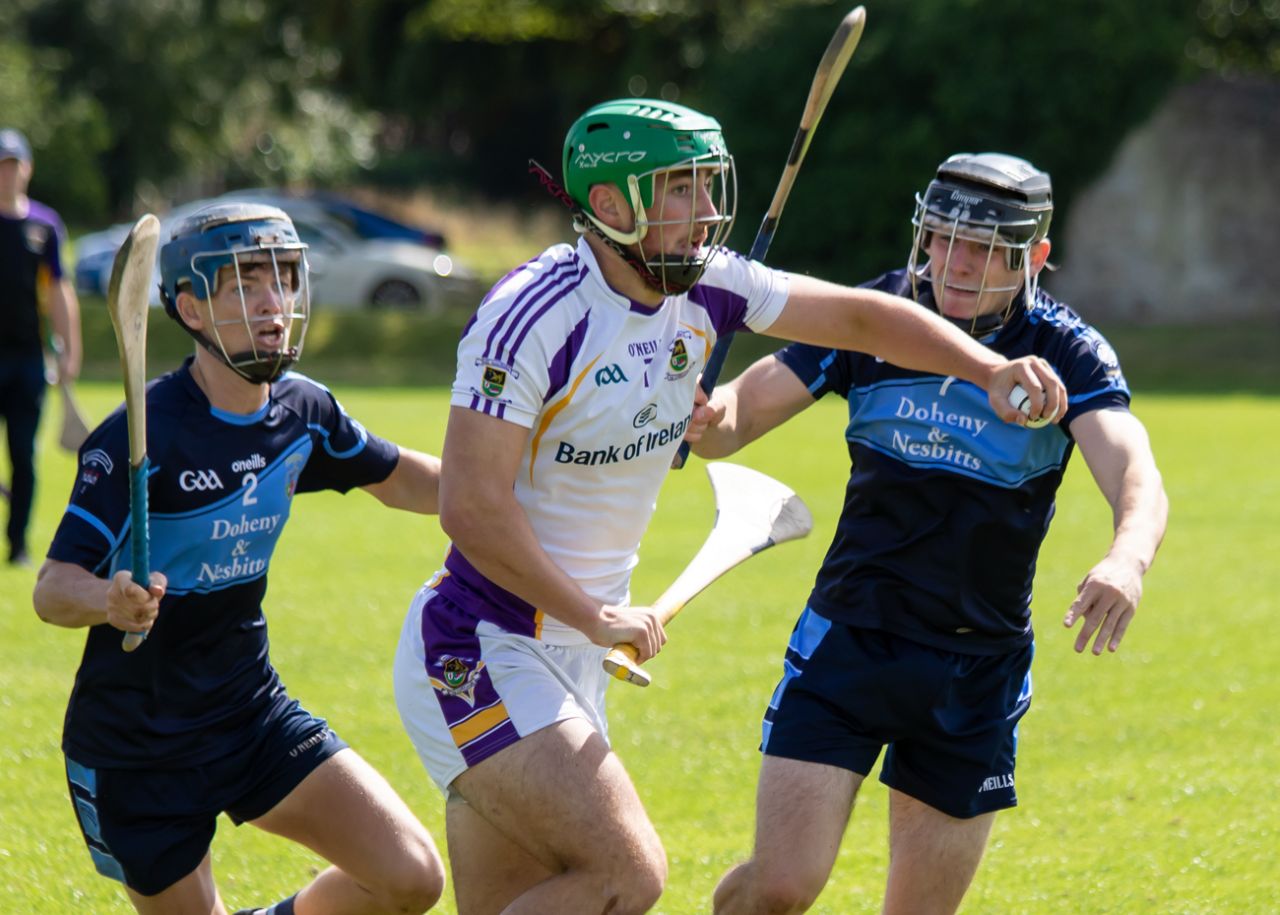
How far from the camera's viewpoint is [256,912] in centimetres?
446

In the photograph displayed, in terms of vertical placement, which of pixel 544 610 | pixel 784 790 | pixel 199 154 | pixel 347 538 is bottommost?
pixel 199 154

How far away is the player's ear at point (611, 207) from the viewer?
12.6 ft

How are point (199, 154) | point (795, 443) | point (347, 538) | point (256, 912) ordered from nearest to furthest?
point (256, 912)
point (347, 538)
point (795, 443)
point (199, 154)

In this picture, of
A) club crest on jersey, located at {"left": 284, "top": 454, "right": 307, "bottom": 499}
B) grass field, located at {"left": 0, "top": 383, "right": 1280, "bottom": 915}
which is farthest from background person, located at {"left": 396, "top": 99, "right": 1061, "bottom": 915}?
grass field, located at {"left": 0, "top": 383, "right": 1280, "bottom": 915}

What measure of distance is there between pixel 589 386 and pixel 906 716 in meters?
1.22

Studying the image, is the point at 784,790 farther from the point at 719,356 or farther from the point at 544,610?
the point at 719,356

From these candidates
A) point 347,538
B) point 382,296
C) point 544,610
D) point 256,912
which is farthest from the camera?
point 382,296

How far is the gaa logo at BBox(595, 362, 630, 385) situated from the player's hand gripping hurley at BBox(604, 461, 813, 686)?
53cm

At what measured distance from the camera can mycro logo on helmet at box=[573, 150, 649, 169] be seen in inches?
149

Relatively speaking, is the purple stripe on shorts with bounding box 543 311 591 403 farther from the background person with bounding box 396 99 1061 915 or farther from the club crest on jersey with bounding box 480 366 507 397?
the club crest on jersey with bounding box 480 366 507 397

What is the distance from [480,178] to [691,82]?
31.8 feet

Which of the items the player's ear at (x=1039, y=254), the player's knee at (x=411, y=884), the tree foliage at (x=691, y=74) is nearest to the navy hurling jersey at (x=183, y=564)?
the player's knee at (x=411, y=884)

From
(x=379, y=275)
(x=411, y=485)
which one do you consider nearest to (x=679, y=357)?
(x=411, y=485)

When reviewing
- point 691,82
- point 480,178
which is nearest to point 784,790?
point 691,82
